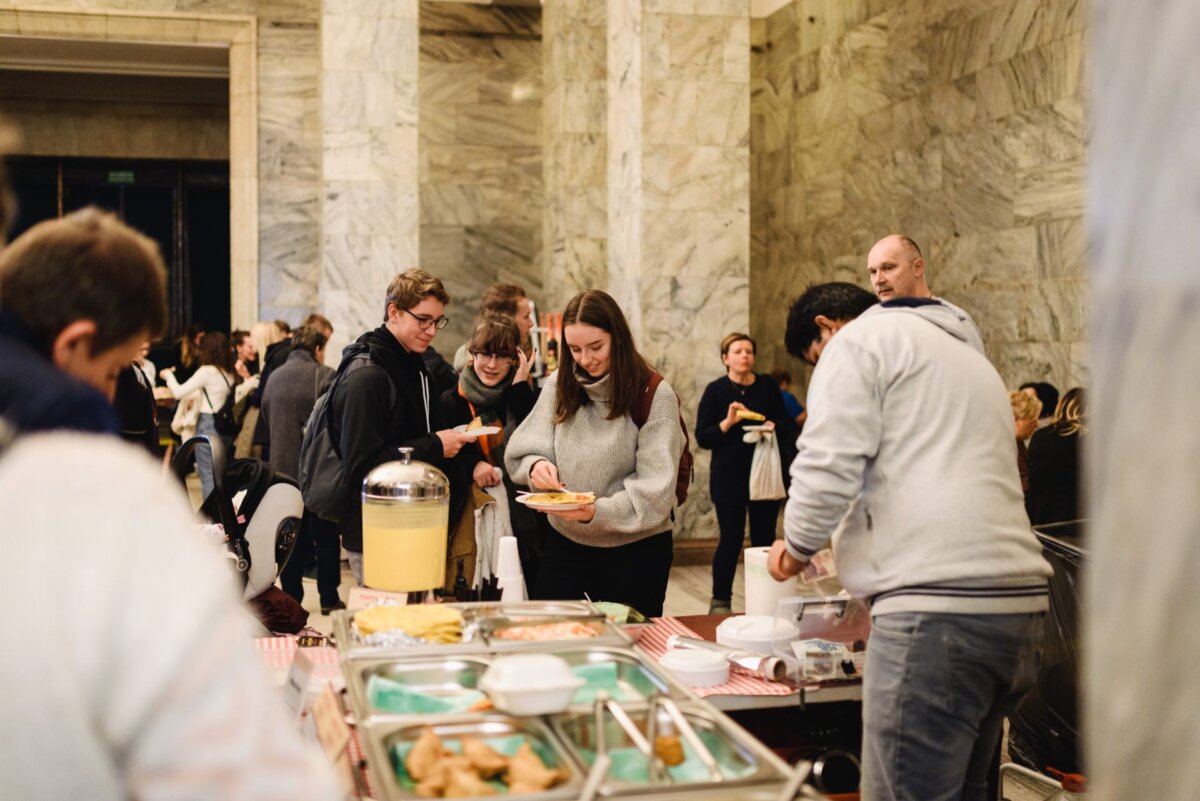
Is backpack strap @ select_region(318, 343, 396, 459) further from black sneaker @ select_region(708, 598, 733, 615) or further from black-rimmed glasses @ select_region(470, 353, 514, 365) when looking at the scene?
black sneaker @ select_region(708, 598, 733, 615)

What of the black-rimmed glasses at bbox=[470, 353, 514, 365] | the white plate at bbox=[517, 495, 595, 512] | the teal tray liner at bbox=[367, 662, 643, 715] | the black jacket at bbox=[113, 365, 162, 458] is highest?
the black-rimmed glasses at bbox=[470, 353, 514, 365]

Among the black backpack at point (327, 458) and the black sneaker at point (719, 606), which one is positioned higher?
the black backpack at point (327, 458)

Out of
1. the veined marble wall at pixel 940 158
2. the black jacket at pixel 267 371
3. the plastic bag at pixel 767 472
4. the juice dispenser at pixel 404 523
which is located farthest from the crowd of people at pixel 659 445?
the veined marble wall at pixel 940 158

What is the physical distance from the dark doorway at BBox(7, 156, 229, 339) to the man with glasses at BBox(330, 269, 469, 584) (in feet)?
45.9

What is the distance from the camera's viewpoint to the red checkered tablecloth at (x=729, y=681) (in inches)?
109

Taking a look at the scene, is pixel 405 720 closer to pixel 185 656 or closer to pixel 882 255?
pixel 185 656

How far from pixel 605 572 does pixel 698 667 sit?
114cm

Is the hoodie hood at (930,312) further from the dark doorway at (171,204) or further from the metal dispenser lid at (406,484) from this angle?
the dark doorway at (171,204)

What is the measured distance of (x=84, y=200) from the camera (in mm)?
17250

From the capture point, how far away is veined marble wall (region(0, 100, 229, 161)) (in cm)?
1641

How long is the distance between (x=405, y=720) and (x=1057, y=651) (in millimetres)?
2969

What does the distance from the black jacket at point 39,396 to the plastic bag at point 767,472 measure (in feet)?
19.7

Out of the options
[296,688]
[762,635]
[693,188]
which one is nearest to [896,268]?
[762,635]

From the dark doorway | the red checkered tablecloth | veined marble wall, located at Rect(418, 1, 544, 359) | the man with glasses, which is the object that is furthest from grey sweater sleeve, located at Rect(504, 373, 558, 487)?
the dark doorway
